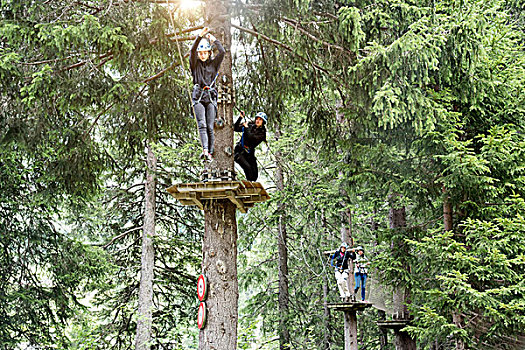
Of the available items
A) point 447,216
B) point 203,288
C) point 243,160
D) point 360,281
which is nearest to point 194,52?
point 243,160

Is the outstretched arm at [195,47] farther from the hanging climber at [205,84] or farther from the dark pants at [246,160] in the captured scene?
the dark pants at [246,160]

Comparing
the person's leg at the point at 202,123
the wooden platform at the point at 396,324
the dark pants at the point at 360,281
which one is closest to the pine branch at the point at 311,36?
the person's leg at the point at 202,123

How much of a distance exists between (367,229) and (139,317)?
670 centimetres

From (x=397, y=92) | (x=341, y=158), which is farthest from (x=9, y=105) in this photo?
(x=341, y=158)

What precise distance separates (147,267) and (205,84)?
22.8ft

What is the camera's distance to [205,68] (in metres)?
6.30

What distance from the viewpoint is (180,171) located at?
12.7m

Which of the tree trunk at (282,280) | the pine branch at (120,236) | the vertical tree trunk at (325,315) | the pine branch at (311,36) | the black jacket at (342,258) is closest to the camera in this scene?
the pine branch at (311,36)

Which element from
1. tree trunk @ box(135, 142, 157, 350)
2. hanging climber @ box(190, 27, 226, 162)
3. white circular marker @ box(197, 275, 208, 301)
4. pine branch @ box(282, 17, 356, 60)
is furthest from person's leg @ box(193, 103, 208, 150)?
tree trunk @ box(135, 142, 157, 350)

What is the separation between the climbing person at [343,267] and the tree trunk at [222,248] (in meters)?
4.57

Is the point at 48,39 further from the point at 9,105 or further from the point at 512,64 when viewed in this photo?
the point at 512,64

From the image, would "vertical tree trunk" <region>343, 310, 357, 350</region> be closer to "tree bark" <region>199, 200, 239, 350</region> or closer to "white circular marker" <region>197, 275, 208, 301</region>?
"tree bark" <region>199, 200, 239, 350</region>

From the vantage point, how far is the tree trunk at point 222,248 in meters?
6.02

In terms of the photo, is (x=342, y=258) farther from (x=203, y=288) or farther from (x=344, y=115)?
(x=203, y=288)
